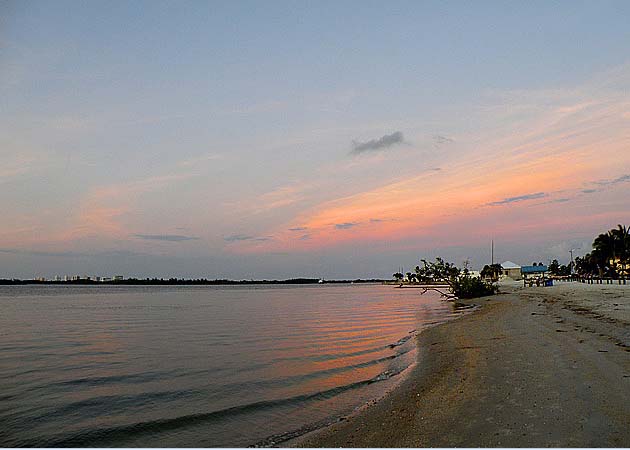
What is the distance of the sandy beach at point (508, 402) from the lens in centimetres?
647

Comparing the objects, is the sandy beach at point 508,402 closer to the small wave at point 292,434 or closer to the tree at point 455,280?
the small wave at point 292,434

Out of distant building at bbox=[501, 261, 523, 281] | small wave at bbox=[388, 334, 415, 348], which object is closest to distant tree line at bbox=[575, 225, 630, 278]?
distant building at bbox=[501, 261, 523, 281]

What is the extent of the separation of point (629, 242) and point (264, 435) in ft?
329

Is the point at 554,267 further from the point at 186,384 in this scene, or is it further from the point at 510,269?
the point at 186,384

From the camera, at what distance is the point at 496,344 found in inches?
591

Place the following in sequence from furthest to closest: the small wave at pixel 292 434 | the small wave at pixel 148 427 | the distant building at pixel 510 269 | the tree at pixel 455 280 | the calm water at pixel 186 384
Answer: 1. the distant building at pixel 510 269
2. the tree at pixel 455 280
3. the calm water at pixel 186 384
4. the small wave at pixel 148 427
5. the small wave at pixel 292 434

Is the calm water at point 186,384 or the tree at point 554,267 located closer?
the calm water at point 186,384

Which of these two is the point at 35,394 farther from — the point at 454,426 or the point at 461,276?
the point at 461,276

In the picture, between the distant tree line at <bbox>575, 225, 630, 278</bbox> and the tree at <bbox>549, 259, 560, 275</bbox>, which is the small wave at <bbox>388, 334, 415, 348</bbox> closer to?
the distant tree line at <bbox>575, 225, 630, 278</bbox>

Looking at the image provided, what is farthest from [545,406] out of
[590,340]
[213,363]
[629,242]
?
[629,242]

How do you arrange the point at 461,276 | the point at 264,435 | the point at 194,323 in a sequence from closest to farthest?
the point at 264,435 → the point at 194,323 → the point at 461,276

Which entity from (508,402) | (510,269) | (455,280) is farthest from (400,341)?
(510,269)

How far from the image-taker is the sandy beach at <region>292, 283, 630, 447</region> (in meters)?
6.47

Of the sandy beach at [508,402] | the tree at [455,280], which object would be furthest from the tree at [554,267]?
the sandy beach at [508,402]
